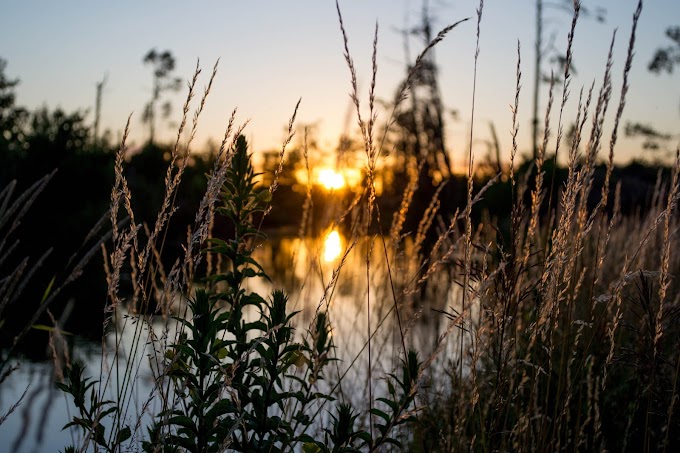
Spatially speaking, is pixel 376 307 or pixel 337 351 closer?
pixel 337 351

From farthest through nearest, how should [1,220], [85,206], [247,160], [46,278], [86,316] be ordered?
1. [85,206]
2. [46,278]
3. [86,316]
4. [247,160]
5. [1,220]

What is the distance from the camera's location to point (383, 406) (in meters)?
4.22

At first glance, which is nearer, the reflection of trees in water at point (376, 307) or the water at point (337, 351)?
the reflection of trees in water at point (376, 307)

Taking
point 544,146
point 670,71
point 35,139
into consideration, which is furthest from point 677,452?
point 670,71

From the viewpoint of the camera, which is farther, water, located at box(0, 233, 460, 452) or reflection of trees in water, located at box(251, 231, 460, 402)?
water, located at box(0, 233, 460, 452)

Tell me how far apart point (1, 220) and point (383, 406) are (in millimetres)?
3029

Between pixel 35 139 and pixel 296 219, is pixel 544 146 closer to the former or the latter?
pixel 35 139

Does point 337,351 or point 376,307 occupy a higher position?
point 376,307

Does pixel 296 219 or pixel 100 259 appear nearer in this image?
pixel 100 259

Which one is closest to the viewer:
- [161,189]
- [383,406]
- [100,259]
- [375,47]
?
[375,47]

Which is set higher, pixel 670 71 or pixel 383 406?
pixel 670 71

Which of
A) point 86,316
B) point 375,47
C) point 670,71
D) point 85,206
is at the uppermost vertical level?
point 670,71

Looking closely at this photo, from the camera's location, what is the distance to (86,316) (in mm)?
7168

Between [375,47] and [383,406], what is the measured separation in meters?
2.95
